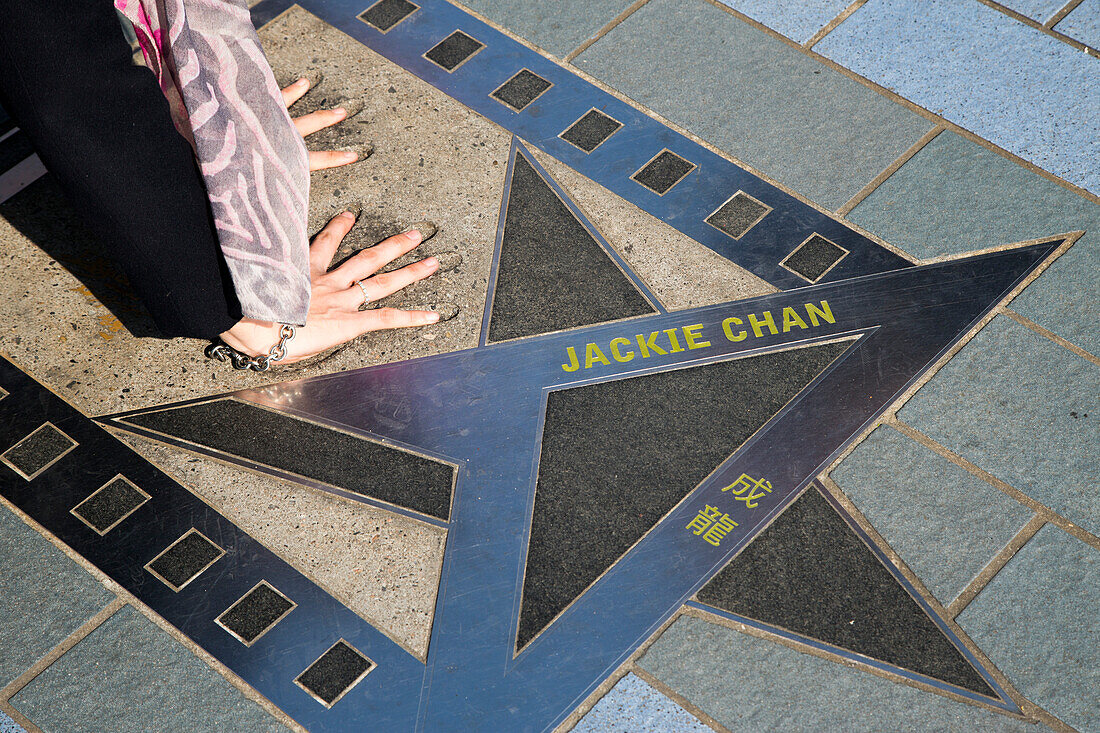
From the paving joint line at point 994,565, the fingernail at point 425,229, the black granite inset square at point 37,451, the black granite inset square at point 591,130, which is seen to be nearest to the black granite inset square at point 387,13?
the black granite inset square at point 591,130

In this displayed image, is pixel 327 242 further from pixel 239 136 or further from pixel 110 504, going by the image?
pixel 110 504

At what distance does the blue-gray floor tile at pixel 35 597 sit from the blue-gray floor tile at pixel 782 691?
146 cm

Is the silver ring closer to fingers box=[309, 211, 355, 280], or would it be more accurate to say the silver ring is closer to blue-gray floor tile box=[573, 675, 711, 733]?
fingers box=[309, 211, 355, 280]

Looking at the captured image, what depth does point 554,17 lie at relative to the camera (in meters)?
3.68

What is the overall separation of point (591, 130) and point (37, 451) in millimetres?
2031

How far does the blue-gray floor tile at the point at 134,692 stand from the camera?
2.27 m

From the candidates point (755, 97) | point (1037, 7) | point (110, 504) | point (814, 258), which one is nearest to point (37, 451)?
point (110, 504)

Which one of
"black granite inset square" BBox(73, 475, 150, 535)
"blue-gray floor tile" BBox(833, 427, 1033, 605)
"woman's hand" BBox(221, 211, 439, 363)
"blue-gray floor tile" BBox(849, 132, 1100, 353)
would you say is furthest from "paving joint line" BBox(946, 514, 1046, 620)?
"black granite inset square" BBox(73, 475, 150, 535)

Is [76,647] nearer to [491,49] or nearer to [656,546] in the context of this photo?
[656,546]

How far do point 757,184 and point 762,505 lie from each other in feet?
3.86

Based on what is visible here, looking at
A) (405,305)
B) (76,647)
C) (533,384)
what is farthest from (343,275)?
(76,647)

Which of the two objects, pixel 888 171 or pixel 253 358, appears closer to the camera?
pixel 253 358

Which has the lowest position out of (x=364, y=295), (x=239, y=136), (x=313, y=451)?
(x=313, y=451)

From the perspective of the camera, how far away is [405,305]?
2941 millimetres
